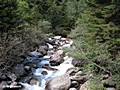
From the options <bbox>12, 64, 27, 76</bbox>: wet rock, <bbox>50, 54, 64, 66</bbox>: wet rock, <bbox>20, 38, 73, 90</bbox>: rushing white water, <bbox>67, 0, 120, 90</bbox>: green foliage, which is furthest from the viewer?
<bbox>50, 54, 64, 66</bbox>: wet rock

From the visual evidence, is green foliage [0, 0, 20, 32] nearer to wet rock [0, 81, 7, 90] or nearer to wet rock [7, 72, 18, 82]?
wet rock [7, 72, 18, 82]

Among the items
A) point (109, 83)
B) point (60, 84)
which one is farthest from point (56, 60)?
point (109, 83)

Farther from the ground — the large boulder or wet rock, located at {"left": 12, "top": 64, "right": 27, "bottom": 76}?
wet rock, located at {"left": 12, "top": 64, "right": 27, "bottom": 76}

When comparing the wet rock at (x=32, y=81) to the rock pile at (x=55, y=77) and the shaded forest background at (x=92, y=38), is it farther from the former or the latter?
the shaded forest background at (x=92, y=38)

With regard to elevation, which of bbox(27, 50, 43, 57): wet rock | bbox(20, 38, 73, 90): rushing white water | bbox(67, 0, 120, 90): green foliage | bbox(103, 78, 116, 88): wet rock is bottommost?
bbox(20, 38, 73, 90): rushing white water

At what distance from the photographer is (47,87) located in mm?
8719

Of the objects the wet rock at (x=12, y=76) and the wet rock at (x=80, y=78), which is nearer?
the wet rock at (x=80, y=78)

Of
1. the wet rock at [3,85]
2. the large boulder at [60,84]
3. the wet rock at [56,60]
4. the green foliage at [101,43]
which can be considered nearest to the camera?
the green foliage at [101,43]

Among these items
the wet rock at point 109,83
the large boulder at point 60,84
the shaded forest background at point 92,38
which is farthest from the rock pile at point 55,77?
the shaded forest background at point 92,38

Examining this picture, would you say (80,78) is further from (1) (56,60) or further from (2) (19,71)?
(1) (56,60)

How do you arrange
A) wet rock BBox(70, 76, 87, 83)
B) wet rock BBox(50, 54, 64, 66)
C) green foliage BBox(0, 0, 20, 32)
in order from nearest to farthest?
wet rock BBox(70, 76, 87, 83), green foliage BBox(0, 0, 20, 32), wet rock BBox(50, 54, 64, 66)

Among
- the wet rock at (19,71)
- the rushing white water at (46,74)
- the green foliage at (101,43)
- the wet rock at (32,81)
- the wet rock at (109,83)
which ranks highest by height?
the green foliage at (101,43)

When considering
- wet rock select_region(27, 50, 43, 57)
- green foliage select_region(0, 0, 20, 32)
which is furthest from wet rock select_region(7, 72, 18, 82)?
wet rock select_region(27, 50, 43, 57)

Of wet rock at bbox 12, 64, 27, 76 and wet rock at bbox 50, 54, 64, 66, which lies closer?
wet rock at bbox 12, 64, 27, 76
